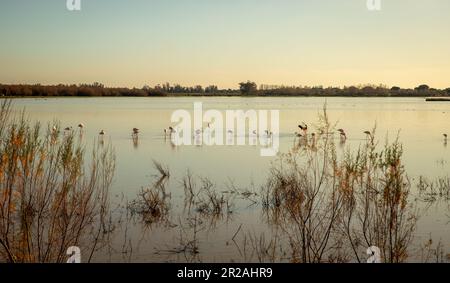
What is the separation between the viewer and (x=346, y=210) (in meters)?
8.04

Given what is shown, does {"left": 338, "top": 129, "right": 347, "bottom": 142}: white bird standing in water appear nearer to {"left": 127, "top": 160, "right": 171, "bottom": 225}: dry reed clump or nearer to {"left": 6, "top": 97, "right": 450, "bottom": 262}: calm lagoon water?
{"left": 6, "top": 97, "right": 450, "bottom": 262}: calm lagoon water

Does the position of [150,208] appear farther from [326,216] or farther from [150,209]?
[326,216]

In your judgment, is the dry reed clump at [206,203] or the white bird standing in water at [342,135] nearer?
the dry reed clump at [206,203]

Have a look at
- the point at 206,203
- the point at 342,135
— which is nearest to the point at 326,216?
the point at 206,203

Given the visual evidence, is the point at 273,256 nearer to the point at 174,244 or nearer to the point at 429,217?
the point at 174,244

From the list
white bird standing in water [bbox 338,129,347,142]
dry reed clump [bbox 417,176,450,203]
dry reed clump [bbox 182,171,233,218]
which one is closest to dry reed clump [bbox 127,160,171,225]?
dry reed clump [bbox 182,171,233,218]

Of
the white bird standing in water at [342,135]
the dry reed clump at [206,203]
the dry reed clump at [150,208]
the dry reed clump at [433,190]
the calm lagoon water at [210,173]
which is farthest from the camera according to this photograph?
the white bird standing in water at [342,135]

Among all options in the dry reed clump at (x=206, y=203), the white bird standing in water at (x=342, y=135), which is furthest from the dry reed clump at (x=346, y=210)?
the white bird standing in water at (x=342, y=135)

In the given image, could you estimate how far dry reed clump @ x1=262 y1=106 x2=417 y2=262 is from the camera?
6430 mm

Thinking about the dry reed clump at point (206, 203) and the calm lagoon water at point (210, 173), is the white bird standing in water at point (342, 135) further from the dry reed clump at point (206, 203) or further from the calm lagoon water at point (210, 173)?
the dry reed clump at point (206, 203)

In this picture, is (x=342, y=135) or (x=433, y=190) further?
Answer: (x=342, y=135)

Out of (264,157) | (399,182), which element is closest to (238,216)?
(399,182)

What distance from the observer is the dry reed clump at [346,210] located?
6430 millimetres
